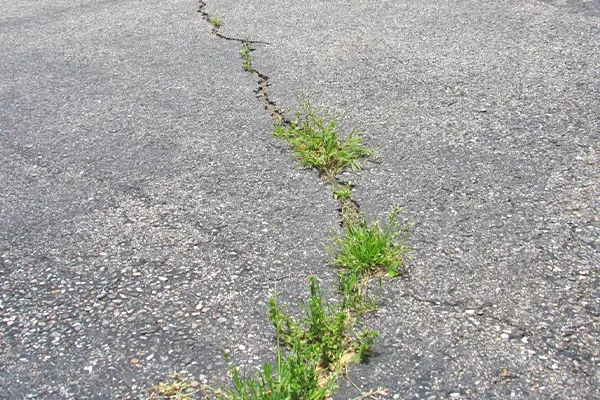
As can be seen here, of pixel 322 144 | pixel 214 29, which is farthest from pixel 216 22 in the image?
pixel 322 144

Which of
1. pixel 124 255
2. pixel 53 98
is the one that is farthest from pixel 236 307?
pixel 53 98

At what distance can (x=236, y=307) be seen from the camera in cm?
218

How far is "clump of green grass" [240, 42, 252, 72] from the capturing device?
4.29m

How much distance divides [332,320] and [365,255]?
1.19 ft

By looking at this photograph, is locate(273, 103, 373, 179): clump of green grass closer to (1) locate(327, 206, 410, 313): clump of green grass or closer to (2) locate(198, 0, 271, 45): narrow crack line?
(1) locate(327, 206, 410, 313): clump of green grass

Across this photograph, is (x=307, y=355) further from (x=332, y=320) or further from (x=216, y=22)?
(x=216, y=22)

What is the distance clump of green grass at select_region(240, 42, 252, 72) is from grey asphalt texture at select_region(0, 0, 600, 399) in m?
0.06

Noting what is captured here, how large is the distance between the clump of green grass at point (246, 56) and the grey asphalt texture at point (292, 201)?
6cm

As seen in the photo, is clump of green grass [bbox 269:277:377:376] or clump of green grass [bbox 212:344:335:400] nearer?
clump of green grass [bbox 212:344:335:400]

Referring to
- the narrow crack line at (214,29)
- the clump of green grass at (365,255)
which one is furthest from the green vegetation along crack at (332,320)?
the narrow crack line at (214,29)

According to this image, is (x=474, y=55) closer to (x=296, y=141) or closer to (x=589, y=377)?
(x=296, y=141)

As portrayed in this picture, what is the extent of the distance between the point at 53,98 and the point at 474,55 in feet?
8.71

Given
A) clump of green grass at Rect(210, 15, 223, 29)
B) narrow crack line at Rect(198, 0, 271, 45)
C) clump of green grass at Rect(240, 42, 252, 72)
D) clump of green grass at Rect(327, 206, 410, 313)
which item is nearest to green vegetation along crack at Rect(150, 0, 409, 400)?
clump of green grass at Rect(327, 206, 410, 313)

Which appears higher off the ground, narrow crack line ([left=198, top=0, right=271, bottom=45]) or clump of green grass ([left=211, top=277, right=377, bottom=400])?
clump of green grass ([left=211, top=277, right=377, bottom=400])
